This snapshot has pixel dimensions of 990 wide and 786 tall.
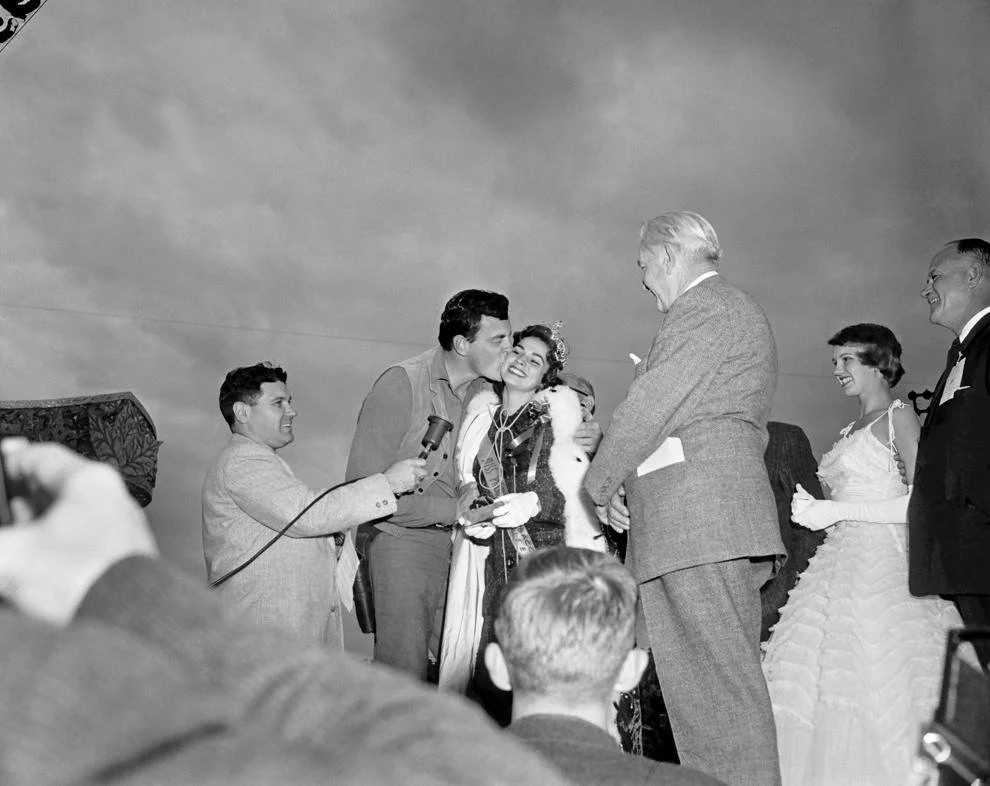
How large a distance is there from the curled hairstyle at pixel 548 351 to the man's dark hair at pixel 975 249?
1.21 m

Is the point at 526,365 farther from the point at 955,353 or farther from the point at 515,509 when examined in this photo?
the point at 955,353

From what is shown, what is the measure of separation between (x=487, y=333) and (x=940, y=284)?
1377 millimetres

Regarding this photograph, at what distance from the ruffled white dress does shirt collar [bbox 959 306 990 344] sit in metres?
0.50

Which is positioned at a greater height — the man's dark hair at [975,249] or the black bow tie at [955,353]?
the man's dark hair at [975,249]

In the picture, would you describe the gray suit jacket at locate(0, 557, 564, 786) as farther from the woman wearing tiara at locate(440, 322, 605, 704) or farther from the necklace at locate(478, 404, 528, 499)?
the necklace at locate(478, 404, 528, 499)

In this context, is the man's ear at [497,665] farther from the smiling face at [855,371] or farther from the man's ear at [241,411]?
the smiling face at [855,371]

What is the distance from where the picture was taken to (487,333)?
11.8ft

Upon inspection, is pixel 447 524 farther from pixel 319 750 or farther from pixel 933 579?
pixel 319 750

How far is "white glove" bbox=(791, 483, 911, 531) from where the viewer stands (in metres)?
3.39

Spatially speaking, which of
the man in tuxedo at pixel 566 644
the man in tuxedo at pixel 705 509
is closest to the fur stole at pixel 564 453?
the man in tuxedo at pixel 705 509

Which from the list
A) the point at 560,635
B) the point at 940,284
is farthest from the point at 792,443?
the point at 560,635

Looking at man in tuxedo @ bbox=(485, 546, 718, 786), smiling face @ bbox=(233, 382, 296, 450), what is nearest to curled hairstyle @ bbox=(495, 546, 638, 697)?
man in tuxedo @ bbox=(485, 546, 718, 786)

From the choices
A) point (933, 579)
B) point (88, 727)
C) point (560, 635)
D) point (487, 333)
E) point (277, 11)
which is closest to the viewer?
point (88, 727)

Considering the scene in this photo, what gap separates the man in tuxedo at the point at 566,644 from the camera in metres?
1.16
